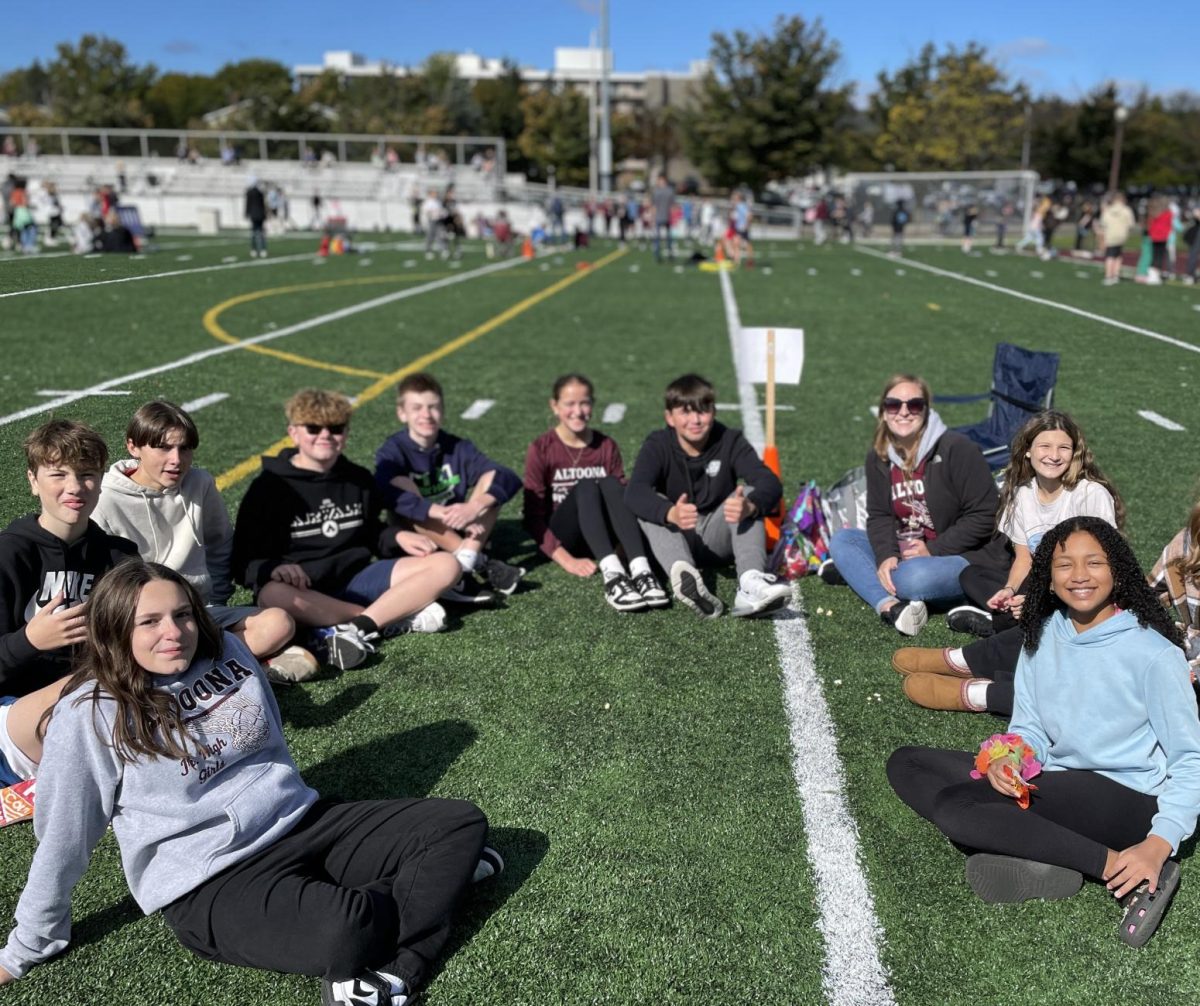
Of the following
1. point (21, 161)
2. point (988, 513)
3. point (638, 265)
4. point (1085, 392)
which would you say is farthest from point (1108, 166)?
point (988, 513)

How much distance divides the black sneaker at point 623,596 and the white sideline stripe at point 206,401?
17.6 feet

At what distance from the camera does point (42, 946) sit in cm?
283

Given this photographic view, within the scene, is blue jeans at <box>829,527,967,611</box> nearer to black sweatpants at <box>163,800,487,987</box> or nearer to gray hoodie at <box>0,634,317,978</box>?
black sweatpants at <box>163,800,487,987</box>

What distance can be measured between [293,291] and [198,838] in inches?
722

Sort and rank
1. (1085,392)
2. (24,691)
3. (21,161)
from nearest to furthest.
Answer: (24,691) < (1085,392) < (21,161)

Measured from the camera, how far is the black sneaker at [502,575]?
18.3 ft

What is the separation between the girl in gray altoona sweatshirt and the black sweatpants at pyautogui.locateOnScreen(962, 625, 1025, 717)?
2250 millimetres

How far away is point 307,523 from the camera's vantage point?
5.08m

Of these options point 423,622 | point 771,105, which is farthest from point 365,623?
point 771,105

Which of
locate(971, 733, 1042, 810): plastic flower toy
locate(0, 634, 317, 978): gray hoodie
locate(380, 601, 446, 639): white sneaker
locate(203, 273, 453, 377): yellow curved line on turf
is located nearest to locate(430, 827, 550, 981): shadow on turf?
locate(0, 634, 317, 978): gray hoodie

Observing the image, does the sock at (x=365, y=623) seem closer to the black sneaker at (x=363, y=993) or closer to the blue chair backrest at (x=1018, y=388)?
the black sneaker at (x=363, y=993)

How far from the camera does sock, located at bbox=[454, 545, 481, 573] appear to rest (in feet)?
17.7

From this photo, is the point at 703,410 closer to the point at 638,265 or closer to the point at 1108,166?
the point at 638,265

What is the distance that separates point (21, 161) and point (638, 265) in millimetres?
34637
